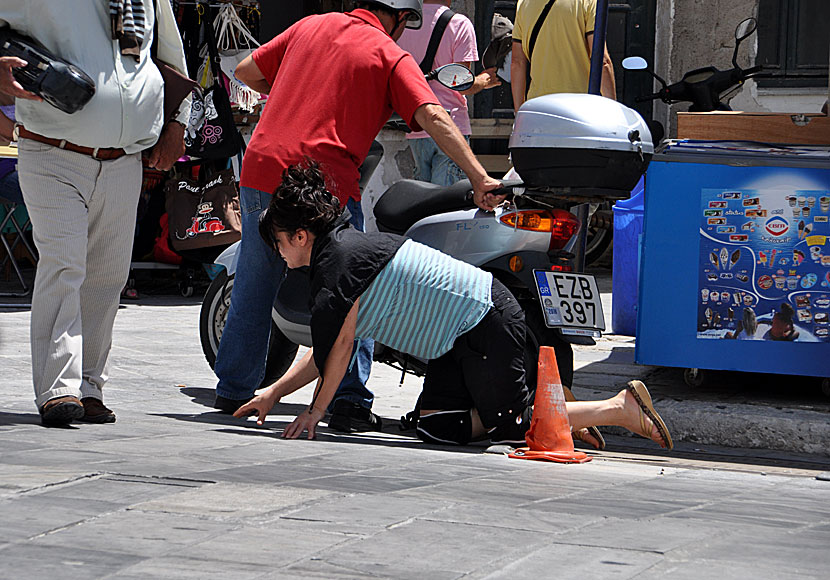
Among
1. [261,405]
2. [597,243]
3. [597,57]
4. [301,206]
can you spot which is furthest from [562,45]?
[597,243]

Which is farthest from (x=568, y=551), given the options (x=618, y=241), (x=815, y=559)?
(x=618, y=241)

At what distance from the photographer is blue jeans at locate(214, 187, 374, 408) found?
5.16 meters

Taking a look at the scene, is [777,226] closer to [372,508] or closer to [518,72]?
[518,72]

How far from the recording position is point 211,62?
9273 millimetres

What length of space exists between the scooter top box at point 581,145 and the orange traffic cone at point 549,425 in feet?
2.12

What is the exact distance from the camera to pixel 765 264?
5297mm

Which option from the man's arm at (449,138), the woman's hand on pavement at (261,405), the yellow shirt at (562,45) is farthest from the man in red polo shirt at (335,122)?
the yellow shirt at (562,45)

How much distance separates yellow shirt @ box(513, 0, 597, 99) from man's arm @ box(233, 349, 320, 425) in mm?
2771

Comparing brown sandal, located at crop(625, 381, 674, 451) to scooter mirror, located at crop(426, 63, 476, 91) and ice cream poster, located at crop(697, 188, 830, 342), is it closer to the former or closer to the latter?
ice cream poster, located at crop(697, 188, 830, 342)

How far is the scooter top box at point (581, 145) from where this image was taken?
15.6 ft

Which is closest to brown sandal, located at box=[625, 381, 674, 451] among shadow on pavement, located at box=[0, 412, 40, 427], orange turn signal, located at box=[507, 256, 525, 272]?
orange turn signal, located at box=[507, 256, 525, 272]

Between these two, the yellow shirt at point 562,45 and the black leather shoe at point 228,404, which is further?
the yellow shirt at point 562,45

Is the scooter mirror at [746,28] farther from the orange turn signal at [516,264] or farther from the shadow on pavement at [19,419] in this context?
the shadow on pavement at [19,419]

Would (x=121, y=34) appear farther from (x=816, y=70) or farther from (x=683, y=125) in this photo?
(x=816, y=70)
